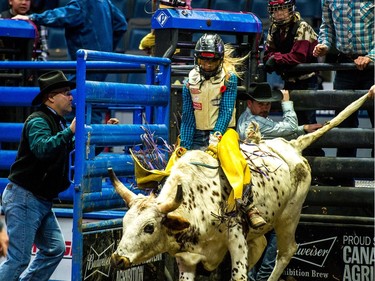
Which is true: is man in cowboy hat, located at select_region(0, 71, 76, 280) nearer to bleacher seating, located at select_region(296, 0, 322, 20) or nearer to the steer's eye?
the steer's eye

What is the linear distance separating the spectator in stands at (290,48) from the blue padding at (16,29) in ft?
8.46

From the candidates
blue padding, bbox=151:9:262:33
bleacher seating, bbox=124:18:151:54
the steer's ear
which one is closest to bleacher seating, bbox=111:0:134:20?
bleacher seating, bbox=124:18:151:54

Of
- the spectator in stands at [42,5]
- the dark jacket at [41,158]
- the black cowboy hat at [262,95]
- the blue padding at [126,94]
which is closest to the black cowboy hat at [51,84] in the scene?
the dark jacket at [41,158]

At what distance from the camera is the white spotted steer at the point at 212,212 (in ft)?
25.9

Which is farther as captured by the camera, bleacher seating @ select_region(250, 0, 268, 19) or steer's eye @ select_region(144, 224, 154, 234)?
bleacher seating @ select_region(250, 0, 268, 19)

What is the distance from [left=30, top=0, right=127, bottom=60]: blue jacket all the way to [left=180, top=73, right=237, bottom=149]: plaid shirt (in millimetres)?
2957

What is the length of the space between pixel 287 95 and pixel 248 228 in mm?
1809

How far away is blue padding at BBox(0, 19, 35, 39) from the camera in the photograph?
11.1 metres

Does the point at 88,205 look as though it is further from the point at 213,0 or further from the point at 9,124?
the point at 213,0

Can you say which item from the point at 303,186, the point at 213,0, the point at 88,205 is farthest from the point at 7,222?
the point at 213,0

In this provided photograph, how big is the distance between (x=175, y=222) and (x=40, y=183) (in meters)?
1.41

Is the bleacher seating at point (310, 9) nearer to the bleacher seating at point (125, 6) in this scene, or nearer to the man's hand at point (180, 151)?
the bleacher seating at point (125, 6)

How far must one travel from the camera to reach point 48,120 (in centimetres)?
871

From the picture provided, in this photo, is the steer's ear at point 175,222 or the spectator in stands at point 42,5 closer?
the steer's ear at point 175,222
